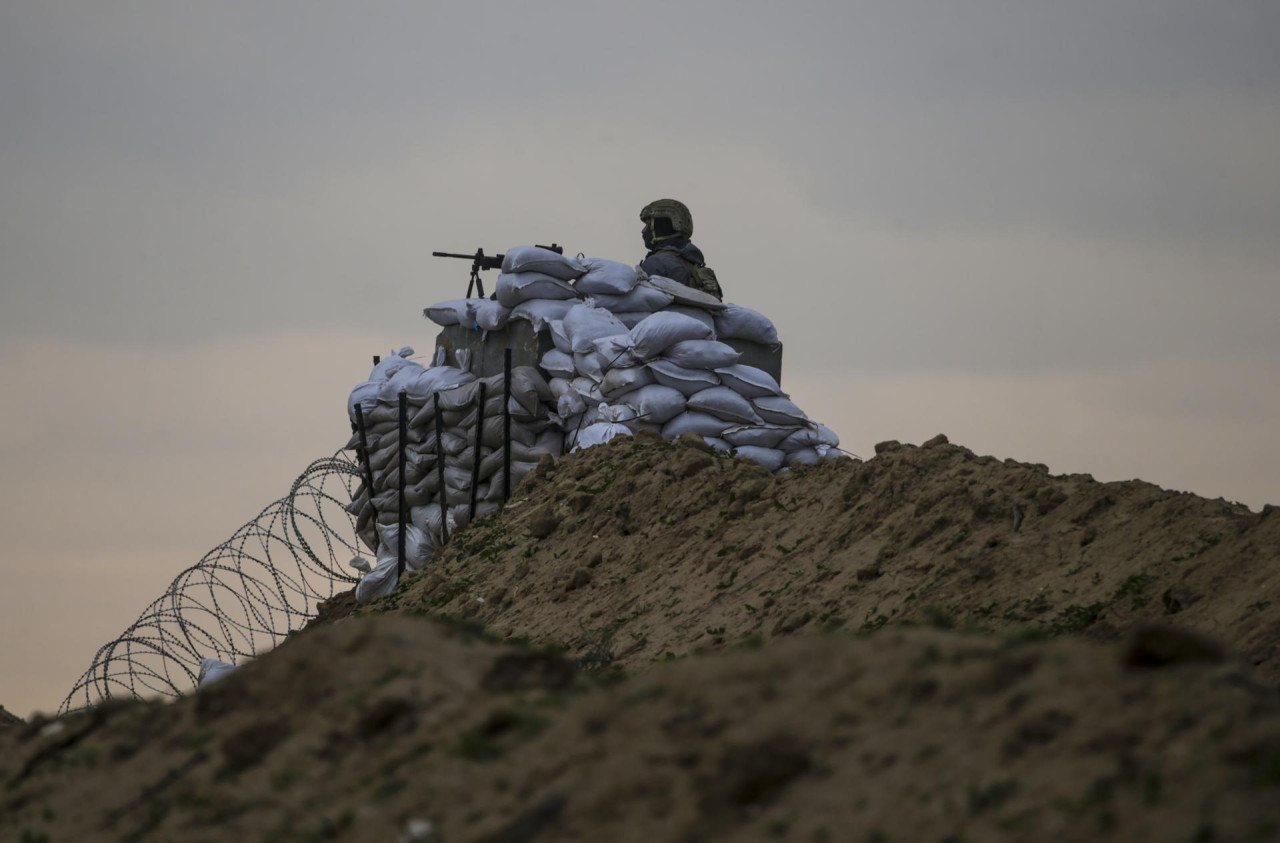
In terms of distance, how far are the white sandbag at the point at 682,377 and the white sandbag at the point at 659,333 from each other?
0.11 m

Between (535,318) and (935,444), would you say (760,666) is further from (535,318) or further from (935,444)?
(535,318)

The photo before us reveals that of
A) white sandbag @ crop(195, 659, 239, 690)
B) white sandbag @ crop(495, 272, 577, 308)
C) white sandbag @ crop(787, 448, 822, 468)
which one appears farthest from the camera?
white sandbag @ crop(495, 272, 577, 308)

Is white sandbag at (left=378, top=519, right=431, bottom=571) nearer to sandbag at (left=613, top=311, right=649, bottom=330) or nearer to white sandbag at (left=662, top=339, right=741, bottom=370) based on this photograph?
sandbag at (left=613, top=311, right=649, bottom=330)

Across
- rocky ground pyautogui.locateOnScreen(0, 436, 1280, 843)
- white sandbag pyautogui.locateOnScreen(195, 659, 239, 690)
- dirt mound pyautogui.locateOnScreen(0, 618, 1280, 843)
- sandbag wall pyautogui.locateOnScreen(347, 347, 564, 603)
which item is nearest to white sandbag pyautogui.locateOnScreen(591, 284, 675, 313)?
sandbag wall pyautogui.locateOnScreen(347, 347, 564, 603)

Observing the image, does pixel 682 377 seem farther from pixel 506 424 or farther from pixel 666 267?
pixel 666 267

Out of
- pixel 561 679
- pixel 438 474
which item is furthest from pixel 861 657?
pixel 438 474

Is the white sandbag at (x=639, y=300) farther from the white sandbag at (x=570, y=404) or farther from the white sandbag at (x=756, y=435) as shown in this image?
the white sandbag at (x=756, y=435)

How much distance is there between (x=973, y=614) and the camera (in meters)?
9.96

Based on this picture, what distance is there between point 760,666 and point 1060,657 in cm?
85

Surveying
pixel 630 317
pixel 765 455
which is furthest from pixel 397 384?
pixel 765 455

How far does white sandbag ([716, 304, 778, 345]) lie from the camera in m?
16.1

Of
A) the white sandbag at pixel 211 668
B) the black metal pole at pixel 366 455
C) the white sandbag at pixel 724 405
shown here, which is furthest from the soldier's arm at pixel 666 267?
the white sandbag at pixel 211 668

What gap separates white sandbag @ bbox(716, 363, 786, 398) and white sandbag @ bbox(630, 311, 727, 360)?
1.60 feet

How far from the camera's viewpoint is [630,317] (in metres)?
15.7
